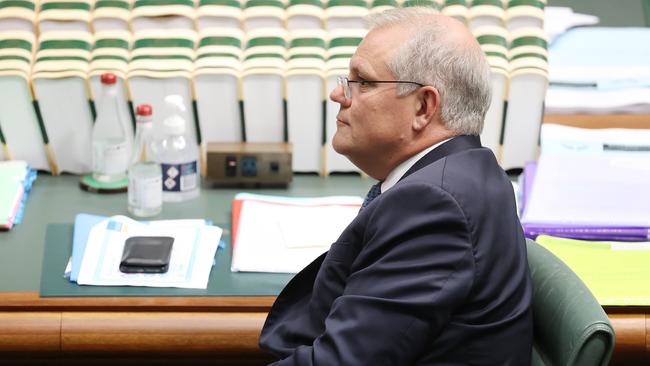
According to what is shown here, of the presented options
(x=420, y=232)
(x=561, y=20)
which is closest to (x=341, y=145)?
(x=420, y=232)

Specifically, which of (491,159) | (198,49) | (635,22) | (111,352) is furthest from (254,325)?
Answer: (635,22)

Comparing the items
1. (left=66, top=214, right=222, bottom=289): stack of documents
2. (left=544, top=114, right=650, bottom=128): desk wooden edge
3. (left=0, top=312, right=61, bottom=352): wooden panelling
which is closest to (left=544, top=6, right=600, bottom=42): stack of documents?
(left=544, top=114, right=650, bottom=128): desk wooden edge

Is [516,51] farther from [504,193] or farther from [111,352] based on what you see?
[111,352]

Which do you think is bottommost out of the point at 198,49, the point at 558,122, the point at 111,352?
the point at 111,352

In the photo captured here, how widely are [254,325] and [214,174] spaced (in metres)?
0.58

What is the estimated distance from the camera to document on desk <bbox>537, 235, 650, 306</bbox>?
1842mm

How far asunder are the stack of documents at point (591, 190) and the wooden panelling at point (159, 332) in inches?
25.9

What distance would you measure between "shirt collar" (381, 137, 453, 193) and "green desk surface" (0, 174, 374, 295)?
0.51 m

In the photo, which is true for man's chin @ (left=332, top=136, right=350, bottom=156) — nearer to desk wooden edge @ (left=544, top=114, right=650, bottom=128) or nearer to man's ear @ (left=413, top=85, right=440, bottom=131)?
man's ear @ (left=413, top=85, right=440, bottom=131)

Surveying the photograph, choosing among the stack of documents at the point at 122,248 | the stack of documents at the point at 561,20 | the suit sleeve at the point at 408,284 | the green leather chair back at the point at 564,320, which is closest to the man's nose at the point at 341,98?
the suit sleeve at the point at 408,284

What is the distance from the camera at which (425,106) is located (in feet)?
4.83

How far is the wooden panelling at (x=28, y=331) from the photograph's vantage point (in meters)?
1.77

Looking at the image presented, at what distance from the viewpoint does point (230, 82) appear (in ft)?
7.47

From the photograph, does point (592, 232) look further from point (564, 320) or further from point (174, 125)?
point (174, 125)
